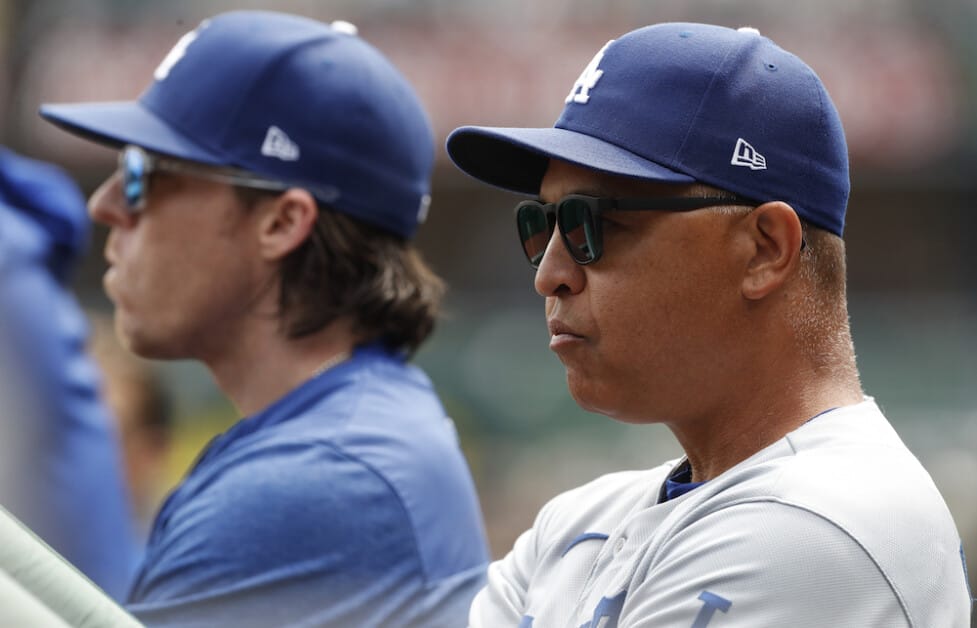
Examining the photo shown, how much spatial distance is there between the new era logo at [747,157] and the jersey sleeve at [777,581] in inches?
21.2

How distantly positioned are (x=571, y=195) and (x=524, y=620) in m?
0.66

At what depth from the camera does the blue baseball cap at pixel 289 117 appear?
3.37 meters

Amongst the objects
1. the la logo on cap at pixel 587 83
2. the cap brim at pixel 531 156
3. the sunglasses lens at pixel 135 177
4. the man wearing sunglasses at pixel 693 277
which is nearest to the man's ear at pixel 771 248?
the man wearing sunglasses at pixel 693 277

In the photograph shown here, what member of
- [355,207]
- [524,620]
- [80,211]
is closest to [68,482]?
[80,211]

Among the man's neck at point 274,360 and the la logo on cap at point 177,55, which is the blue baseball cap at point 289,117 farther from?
the man's neck at point 274,360

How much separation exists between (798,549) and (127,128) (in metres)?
2.19

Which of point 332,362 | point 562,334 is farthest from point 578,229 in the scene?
point 332,362

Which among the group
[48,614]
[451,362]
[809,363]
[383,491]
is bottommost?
[451,362]

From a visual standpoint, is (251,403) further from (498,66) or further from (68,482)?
(498,66)

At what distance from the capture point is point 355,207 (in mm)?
3436

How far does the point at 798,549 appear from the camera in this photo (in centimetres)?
177

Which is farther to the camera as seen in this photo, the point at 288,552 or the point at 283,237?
the point at 283,237

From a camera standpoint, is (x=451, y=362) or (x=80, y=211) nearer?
(x=80, y=211)

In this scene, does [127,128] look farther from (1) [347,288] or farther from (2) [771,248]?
(2) [771,248]
